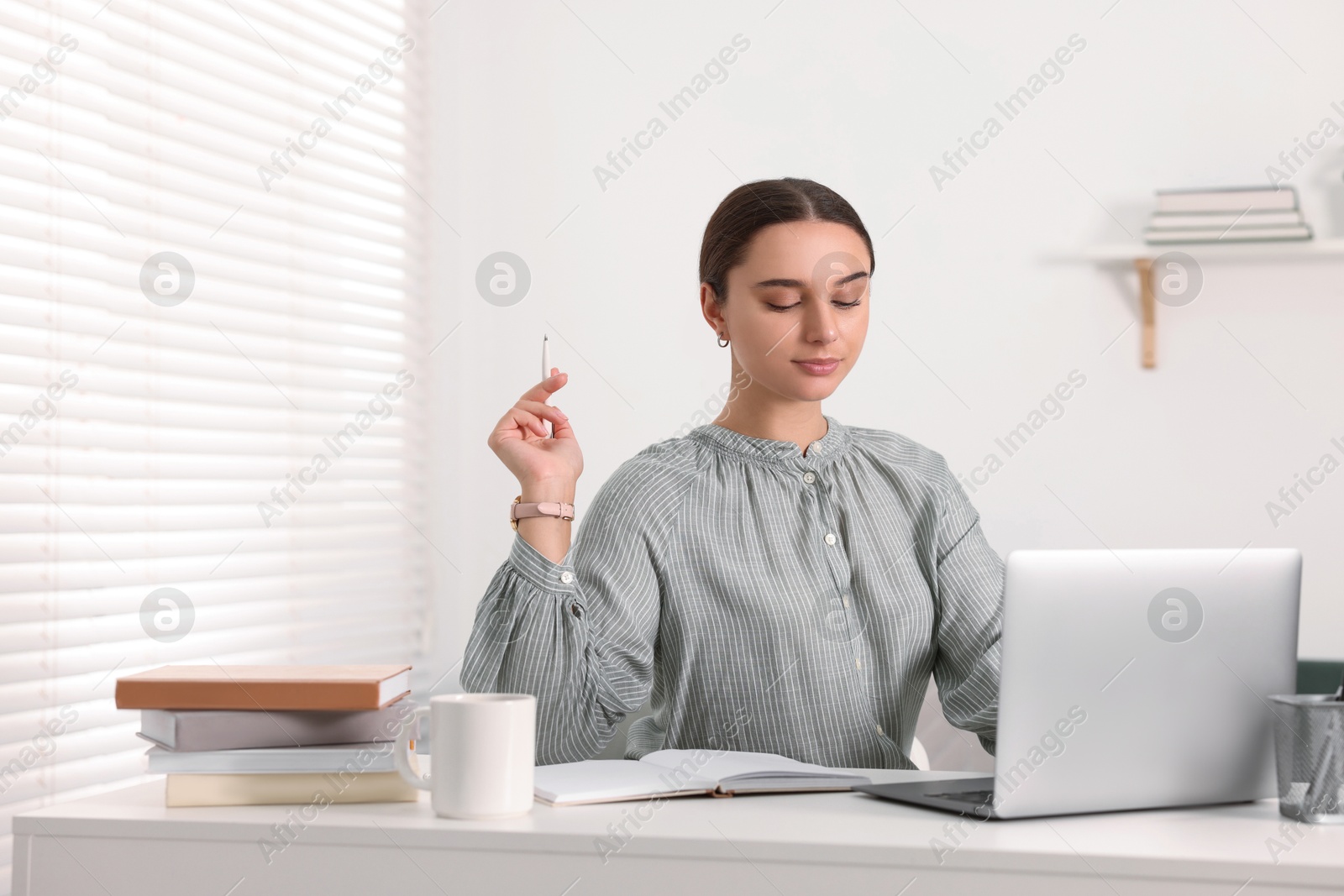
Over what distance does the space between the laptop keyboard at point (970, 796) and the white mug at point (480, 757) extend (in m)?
0.34

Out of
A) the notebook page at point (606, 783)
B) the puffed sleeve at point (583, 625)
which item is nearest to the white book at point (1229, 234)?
the puffed sleeve at point (583, 625)

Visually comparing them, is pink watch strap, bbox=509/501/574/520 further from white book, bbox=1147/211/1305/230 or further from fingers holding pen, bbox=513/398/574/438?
white book, bbox=1147/211/1305/230

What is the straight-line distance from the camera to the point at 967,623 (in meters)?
1.45

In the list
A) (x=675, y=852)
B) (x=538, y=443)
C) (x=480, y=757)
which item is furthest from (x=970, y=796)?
(x=538, y=443)

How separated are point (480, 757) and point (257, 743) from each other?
0.21 m

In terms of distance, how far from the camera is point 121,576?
70.1 inches

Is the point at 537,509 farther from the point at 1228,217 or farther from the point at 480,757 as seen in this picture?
the point at 1228,217

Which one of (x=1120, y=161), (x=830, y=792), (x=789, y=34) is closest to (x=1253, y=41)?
(x=1120, y=161)

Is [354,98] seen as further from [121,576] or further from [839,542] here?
[839,542]

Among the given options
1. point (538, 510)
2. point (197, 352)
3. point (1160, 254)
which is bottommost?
point (538, 510)

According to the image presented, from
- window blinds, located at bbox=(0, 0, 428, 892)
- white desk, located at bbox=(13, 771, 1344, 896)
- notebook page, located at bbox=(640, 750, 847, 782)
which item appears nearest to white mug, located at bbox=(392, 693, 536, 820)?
white desk, located at bbox=(13, 771, 1344, 896)

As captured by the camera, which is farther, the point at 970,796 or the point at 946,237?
the point at 946,237

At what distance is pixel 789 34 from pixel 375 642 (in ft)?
5.31

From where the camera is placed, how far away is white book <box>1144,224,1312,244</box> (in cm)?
236
